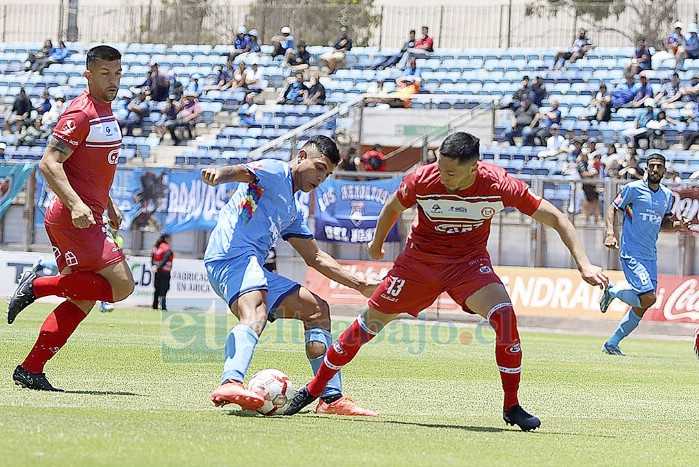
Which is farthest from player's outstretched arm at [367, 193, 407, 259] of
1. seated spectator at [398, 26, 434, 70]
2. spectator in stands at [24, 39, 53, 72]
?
spectator in stands at [24, 39, 53, 72]

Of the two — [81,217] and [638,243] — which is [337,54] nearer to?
[638,243]

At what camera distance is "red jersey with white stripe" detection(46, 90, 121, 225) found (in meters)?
9.30

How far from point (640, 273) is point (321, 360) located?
30.4 feet

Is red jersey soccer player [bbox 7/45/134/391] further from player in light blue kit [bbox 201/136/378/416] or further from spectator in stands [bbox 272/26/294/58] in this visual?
spectator in stands [bbox 272/26/294/58]

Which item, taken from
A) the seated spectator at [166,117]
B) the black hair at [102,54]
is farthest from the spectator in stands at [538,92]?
the black hair at [102,54]

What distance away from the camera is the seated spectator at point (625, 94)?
3084cm

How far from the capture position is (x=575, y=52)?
34438 mm

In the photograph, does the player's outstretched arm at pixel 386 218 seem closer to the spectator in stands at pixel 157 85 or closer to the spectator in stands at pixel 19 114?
the spectator in stands at pixel 157 85

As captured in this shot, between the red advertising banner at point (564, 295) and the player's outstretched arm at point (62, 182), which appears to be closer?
the player's outstretched arm at point (62, 182)

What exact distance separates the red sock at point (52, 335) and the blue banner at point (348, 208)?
17.2 m

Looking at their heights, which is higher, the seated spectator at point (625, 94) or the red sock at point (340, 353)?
the seated spectator at point (625, 94)

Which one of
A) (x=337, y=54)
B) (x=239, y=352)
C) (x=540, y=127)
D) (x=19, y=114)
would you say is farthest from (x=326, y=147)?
(x=19, y=114)

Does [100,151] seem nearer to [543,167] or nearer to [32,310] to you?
[32,310]

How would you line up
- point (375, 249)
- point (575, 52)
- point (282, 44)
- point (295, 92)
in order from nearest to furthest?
point (375, 249), point (575, 52), point (295, 92), point (282, 44)
